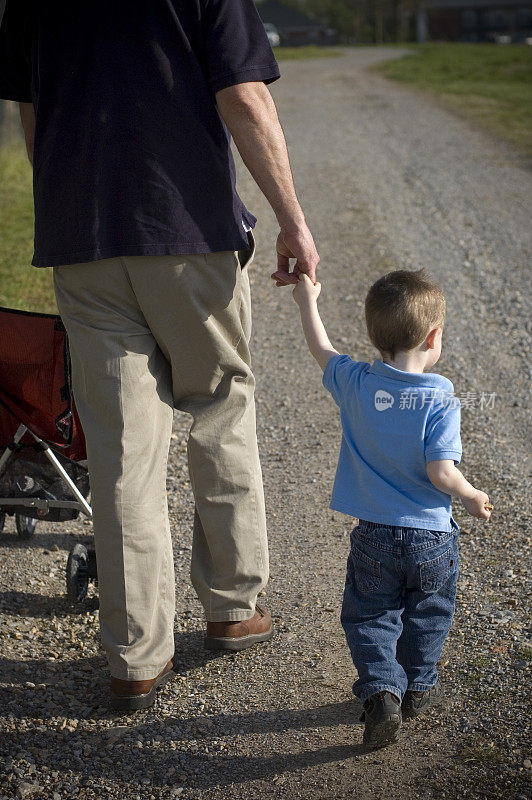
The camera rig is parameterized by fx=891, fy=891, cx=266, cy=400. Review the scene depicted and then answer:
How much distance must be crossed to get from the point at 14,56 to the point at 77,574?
1.75 metres

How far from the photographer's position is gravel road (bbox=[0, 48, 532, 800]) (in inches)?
96.3

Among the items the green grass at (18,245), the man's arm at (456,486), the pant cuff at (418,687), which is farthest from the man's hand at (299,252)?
the green grass at (18,245)

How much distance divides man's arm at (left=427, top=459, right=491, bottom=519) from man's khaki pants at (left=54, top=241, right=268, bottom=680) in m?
0.75

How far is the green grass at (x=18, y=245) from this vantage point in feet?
22.1

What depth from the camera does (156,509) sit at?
2.70 meters

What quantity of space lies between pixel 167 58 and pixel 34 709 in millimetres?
1956

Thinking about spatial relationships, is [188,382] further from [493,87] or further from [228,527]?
[493,87]

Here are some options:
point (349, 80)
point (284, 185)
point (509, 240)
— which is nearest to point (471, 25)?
point (349, 80)

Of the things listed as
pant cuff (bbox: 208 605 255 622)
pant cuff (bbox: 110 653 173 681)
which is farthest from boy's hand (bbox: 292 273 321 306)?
pant cuff (bbox: 110 653 173 681)

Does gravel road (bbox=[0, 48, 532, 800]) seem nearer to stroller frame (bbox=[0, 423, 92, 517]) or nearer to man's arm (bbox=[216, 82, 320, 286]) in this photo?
stroller frame (bbox=[0, 423, 92, 517])

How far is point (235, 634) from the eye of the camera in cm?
297

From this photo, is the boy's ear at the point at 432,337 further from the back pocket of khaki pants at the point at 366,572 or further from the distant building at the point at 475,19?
the distant building at the point at 475,19

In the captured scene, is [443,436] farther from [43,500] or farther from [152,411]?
[43,500]

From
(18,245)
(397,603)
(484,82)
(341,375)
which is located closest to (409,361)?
(341,375)
